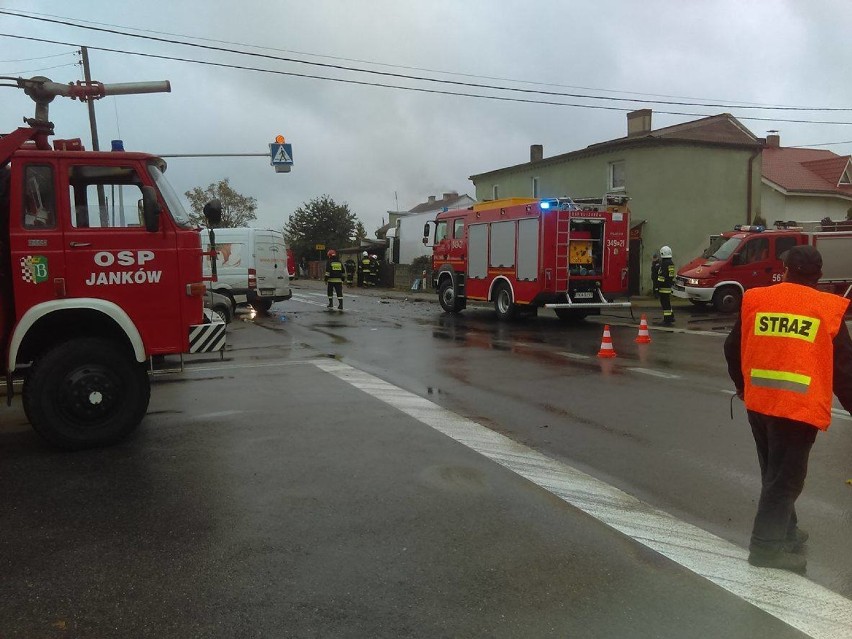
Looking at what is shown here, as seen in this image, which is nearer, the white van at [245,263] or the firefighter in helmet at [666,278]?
the firefighter in helmet at [666,278]

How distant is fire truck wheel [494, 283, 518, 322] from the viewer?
55.8 ft

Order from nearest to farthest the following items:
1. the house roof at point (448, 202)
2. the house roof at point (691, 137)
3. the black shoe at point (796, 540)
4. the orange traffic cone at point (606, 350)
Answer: the black shoe at point (796, 540), the orange traffic cone at point (606, 350), the house roof at point (691, 137), the house roof at point (448, 202)

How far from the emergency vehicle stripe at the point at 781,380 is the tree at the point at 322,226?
58.1 meters

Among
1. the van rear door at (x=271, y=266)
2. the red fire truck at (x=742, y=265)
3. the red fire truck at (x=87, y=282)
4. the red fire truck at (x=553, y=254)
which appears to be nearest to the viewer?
the red fire truck at (x=87, y=282)

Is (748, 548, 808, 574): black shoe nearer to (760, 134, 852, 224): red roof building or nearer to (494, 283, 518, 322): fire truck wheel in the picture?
(494, 283, 518, 322): fire truck wheel

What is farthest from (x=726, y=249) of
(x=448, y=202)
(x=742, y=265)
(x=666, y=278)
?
(x=448, y=202)

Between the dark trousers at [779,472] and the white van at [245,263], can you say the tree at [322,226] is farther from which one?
the dark trousers at [779,472]

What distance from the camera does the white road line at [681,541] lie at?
10.3 feet

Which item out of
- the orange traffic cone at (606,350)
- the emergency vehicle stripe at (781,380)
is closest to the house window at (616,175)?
the orange traffic cone at (606,350)

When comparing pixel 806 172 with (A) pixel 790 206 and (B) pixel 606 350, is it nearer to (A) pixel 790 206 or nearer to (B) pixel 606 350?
Result: (A) pixel 790 206

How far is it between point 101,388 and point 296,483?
209cm

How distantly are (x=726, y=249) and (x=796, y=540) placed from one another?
17.4 m

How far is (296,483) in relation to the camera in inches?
193

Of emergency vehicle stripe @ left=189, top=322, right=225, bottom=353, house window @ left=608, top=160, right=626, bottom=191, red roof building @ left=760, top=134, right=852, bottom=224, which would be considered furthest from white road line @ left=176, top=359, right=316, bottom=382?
red roof building @ left=760, top=134, right=852, bottom=224
